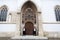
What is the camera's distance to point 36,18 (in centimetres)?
915

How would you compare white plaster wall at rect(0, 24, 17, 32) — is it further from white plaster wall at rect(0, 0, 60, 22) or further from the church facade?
white plaster wall at rect(0, 0, 60, 22)

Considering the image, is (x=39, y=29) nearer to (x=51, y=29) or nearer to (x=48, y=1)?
(x=51, y=29)

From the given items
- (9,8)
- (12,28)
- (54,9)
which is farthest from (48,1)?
(12,28)

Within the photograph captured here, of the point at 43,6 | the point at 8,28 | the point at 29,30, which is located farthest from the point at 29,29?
the point at 8,28

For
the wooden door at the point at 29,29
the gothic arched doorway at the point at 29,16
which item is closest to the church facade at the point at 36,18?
the gothic arched doorway at the point at 29,16

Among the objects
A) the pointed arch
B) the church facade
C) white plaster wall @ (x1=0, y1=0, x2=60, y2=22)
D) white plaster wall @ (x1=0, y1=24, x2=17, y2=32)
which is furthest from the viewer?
the pointed arch

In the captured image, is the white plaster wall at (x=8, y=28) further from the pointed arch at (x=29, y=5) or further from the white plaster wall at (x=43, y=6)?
the pointed arch at (x=29, y=5)

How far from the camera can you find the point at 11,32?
839cm

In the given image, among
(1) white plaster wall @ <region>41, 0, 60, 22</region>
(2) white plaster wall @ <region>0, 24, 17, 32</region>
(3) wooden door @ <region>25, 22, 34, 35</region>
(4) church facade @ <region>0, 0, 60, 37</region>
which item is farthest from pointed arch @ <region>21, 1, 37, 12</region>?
(3) wooden door @ <region>25, 22, 34, 35</region>

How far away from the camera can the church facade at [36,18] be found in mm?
8398

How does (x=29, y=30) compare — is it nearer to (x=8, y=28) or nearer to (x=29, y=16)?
(x=29, y=16)

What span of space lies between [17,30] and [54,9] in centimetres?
425

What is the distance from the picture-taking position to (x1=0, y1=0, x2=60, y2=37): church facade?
8.40 meters

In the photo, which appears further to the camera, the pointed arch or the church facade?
the pointed arch
